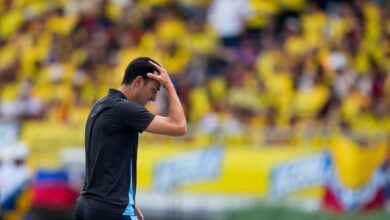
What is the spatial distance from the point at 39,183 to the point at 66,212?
103 centimetres

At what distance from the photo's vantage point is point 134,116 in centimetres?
695

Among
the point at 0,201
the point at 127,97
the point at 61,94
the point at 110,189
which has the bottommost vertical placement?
the point at 110,189

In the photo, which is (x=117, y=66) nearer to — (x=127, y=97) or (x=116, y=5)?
(x=116, y=5)

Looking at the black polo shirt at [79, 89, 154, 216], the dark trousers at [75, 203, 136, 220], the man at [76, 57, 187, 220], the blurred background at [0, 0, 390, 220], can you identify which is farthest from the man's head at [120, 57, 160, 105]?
the blurred background at [0, 0, 390, 220]

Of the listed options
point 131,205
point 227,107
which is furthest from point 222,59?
point 131,205

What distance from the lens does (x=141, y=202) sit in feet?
51.3

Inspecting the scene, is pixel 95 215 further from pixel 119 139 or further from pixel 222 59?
pixel 222 59

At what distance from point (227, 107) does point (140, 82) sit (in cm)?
882

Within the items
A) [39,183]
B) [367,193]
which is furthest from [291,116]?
[39,183]

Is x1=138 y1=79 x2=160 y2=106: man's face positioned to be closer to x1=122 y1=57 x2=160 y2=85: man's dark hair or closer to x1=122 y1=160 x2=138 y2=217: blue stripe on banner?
x1=122 y1=57 x2=160 y2=85: man's dark hair

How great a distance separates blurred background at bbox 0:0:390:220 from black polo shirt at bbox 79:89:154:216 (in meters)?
6.85

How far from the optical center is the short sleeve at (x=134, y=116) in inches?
273

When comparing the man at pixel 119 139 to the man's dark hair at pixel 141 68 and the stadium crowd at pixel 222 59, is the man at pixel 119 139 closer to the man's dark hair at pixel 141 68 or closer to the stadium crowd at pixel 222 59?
the man's dark hair at pixel 141 68

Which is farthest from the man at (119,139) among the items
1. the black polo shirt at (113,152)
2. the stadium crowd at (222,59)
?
the stadium crowd at (222,59)
